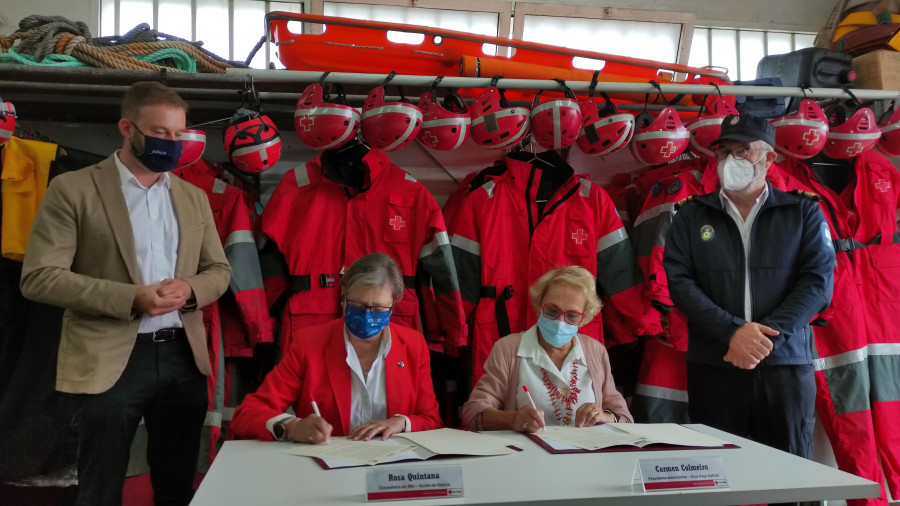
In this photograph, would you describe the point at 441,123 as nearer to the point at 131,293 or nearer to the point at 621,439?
the point at 131,293

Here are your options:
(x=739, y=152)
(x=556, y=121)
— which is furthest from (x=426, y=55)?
(x=739, y=152)

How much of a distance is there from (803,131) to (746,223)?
3.56ft

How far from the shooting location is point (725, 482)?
1.57m

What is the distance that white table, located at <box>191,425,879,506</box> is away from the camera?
148 centimetres

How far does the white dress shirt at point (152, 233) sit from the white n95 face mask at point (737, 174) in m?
2.02

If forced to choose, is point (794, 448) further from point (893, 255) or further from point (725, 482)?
point (893, 255)

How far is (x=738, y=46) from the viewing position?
539 cm

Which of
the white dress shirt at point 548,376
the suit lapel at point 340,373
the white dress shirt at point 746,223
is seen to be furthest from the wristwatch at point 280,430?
the white dress shirt at point 746,223

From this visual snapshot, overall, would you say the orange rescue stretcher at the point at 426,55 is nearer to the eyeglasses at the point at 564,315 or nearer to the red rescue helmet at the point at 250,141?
the red rescue helmet at the point at 250,141

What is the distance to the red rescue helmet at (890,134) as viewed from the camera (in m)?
3.86

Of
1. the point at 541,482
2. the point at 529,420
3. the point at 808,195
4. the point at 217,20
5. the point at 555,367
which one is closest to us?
the point at 541,482

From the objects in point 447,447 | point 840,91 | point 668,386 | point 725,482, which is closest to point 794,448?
point 668,386

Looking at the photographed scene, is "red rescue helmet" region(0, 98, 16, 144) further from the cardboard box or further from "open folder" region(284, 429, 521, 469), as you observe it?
the cardboard box

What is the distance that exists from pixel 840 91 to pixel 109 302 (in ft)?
12.0
